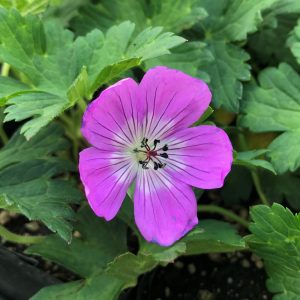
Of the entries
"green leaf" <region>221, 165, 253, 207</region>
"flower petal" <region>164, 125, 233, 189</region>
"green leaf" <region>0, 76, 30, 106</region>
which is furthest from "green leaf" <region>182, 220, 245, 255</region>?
"green leaf" <region>0, 76, 30, 106</region>

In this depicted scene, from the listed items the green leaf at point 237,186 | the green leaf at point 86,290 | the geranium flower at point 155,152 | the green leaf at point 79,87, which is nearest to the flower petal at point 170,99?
the geranium flower at point 155,152

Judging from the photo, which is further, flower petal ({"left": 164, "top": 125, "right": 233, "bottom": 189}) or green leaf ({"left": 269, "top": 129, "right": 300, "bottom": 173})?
green leaf ({"left": 269, "top": 129, "right": 300, "bottom": 173})

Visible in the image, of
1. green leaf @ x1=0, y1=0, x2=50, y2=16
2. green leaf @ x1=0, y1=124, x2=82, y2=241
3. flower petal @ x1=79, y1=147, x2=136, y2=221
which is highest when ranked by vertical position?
green leaf @ x1=0, y1=0, x2=50, y2=16

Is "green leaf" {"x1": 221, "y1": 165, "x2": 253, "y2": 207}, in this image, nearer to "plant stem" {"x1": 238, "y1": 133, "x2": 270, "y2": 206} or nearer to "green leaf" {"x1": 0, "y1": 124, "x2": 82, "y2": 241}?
"plant stem" {"x1": 238, "y1": 133, "x2": 270, "y2": 206}

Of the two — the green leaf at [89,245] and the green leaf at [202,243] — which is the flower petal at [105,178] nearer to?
the green leaf at [202,243]

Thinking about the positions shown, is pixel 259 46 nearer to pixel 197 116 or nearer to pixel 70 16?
pixel 70 16

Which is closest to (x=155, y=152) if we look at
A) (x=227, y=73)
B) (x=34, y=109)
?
(x=34, y=109)

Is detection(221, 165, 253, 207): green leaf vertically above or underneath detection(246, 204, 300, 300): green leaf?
underneath
